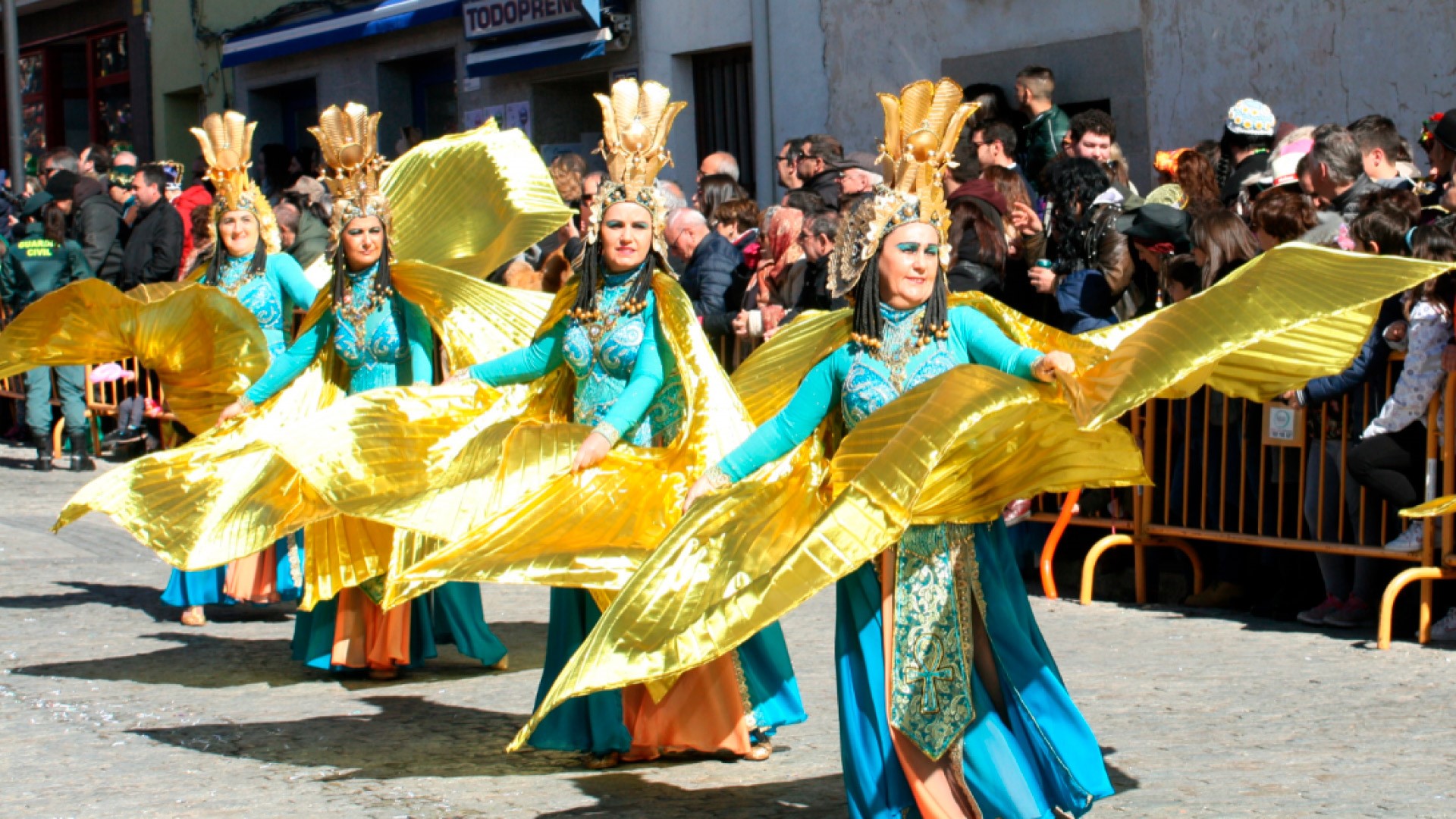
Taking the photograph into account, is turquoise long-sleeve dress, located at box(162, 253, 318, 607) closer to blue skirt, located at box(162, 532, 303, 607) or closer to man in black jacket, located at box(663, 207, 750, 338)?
blue skirt, located at box(162, 532, 303, 607)

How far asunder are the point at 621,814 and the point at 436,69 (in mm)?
13823

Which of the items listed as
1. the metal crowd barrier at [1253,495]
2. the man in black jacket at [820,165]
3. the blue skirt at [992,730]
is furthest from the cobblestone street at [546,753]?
the man in black jacket at [820,165]

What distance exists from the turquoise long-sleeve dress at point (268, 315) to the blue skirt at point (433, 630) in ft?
3.96

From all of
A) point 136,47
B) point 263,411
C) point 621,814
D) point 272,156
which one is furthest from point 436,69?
point 621,814

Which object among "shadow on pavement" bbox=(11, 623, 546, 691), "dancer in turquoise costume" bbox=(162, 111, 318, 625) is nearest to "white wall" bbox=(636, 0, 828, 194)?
"dancer in turquoise costume" bbox=(162, 111, 318, 625)

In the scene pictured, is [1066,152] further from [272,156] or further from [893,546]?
[272,156]

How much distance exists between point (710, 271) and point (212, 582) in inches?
108

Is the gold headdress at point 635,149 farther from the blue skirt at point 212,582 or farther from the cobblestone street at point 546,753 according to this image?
the blue skirt at point 212,582

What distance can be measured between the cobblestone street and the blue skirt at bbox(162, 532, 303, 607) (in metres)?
0.13

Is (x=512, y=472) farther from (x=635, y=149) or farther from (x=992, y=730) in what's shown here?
(x=992, y=730)

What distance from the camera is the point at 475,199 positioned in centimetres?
746

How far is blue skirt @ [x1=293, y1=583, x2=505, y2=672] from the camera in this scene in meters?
6.82

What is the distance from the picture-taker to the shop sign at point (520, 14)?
→ 15.0m

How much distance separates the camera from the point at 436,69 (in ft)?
58.3
